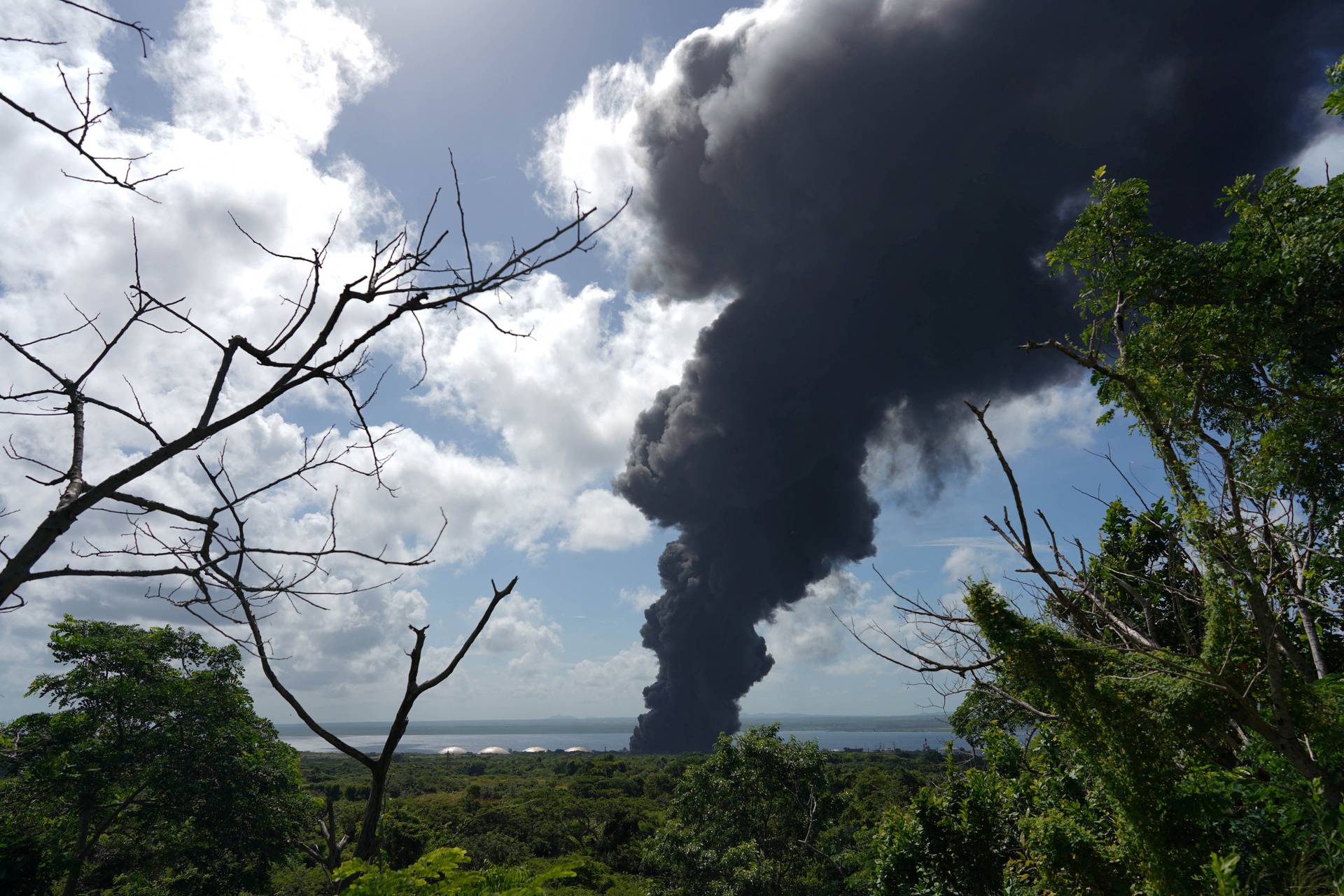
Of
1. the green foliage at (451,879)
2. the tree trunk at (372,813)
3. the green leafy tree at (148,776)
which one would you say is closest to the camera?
the tree trunk at (372,813)

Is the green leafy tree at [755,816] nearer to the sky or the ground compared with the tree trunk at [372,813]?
nearer to the ground

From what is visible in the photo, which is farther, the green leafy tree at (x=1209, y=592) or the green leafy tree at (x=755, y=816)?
the green leafy tree at (x=755, y=816)

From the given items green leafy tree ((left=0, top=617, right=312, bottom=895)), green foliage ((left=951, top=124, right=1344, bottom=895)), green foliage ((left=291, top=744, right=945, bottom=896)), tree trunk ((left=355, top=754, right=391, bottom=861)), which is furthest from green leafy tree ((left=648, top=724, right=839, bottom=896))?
tree trunk ((left=355, top=754, right=391, bottom=861))

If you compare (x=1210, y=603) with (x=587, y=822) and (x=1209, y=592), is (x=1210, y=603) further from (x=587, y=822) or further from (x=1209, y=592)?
(x=587, y=822)

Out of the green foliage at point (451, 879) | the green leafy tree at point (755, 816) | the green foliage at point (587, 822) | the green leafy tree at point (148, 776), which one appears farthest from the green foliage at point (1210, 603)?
the green leafy tree at point (148, 776)

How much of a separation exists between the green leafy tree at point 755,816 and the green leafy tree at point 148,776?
9.53 metres

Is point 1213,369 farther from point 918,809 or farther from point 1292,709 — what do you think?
point 918,809

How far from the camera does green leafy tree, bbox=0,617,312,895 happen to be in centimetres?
1373

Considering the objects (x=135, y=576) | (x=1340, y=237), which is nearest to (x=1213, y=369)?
(x=1340, y=237)

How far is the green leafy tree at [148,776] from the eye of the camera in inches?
540

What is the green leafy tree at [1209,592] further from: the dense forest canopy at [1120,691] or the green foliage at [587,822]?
the green foliage at [587,822]

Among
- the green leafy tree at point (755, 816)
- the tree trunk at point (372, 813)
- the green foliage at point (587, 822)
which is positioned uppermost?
the tree trunk at point (372, 813)

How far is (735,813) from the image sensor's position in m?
15.8

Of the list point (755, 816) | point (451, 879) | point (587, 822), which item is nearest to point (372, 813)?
point (451, 879)
